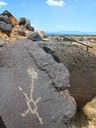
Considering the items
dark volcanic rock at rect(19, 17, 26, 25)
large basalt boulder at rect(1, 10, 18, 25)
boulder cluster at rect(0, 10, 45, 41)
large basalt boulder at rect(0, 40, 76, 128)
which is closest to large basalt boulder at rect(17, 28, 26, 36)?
boulder cluster at rect(0, 10, 45, 41)

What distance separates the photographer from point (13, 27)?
2352cm

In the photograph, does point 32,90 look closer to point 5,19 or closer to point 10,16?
point 5,19

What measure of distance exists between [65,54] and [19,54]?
175cm

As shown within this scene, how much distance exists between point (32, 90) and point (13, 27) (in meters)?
17.6

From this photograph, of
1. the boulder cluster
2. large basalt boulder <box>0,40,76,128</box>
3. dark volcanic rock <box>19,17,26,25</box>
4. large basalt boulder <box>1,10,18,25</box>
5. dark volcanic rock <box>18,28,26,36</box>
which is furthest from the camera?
dark volcanic rock <box>19,17,26,25</box>

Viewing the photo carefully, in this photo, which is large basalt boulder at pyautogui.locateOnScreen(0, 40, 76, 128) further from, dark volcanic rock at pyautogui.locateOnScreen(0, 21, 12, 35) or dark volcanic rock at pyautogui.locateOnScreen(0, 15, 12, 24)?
dark volcanic rock at pyautogui.locateOnScreen(0, 15, 12, 24)

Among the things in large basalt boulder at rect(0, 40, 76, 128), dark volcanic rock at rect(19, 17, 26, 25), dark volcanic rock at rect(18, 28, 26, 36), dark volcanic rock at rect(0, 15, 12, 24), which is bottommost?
dark volcanic rock at rect(18, 28, 26, 36)

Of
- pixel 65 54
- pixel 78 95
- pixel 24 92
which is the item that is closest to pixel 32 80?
pixel 24 92

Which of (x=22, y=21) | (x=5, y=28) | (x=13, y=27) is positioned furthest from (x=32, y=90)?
(x=22, y=21)

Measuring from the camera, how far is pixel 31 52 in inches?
263

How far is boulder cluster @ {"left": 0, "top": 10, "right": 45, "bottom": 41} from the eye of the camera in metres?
21.9

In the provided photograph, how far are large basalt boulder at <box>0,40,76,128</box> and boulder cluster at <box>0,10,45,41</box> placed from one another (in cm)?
1399

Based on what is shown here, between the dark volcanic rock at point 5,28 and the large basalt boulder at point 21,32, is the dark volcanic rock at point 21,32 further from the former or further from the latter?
the dark volcanic rock at point 5,28

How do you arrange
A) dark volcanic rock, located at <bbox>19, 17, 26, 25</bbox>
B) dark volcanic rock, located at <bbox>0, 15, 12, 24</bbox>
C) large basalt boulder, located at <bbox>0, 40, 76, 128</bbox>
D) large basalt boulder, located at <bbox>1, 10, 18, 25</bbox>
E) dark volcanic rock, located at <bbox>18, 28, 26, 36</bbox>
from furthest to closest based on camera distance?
→ dark volcanic rock, located at <bbox>19, 17, 26, 25</bbox>, large basalt boulder, located at <bbox>1, 10, 18, 25</bbox>, dark volcanic rock, located at <bbox>18, 28, 26, 36</bbox>, dark volcanic rock, located at <bbox>0, 15, 12, 24</bbox>, large basalt boulder, located at <bbox>0, 40, 76, 128</bbox>
